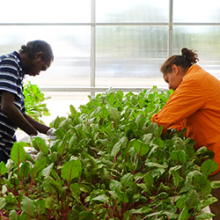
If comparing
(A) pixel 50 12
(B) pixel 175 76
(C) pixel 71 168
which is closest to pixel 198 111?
(B) pixel 175 76

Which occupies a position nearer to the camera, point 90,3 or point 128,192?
point 128,192

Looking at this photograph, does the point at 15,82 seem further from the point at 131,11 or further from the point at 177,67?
the point at 131,11

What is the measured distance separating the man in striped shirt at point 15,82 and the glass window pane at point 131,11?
4.05 metres

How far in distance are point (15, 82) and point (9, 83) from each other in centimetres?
7

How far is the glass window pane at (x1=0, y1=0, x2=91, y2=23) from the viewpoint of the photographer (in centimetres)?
678

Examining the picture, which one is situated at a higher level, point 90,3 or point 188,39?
point 90,3

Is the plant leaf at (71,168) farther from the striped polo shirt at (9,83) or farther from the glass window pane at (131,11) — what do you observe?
the glass window pane at (131,11)

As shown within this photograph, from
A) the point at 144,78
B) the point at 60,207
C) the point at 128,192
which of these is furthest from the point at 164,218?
the point at 144,78

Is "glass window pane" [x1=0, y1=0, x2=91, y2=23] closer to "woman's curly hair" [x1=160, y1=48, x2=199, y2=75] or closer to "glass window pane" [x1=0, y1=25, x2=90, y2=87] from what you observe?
"glass window pane" [x1=0, y1=25, x2=90, y2=87]

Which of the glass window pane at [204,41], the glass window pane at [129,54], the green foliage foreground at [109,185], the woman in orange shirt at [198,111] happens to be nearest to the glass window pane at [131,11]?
the glass window pane at [129,54]

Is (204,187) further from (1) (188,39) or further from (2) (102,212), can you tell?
(1) (188,39)

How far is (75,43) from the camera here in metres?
6.82

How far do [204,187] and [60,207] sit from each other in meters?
0.53

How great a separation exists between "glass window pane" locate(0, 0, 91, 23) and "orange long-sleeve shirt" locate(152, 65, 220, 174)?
4.94m
